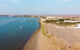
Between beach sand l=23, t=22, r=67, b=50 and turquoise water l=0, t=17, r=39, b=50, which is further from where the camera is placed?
turquoise water l=0, t=17, r=39, b=50

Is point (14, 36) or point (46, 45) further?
point (14, 36)

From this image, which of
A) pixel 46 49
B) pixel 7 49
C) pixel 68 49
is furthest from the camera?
pixel 7 49

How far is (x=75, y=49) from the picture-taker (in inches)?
673

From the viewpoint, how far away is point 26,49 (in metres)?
19.4

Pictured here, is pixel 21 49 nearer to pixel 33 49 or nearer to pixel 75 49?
pixel 33 49

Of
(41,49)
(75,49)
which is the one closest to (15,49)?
(41,49)

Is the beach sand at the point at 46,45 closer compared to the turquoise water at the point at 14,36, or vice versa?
the beach sand at the point at 46,45

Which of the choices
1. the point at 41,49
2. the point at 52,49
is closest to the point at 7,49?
the point at 41,49

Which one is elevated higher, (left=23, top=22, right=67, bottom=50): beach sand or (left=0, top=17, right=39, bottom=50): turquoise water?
(left=23, top=22, right=67, bottom=50): beach sand

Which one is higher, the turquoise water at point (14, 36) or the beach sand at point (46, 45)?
the beach sand at point (46, 45)

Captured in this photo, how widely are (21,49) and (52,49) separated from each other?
4543 millimetres

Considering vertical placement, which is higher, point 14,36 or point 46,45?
point 46,45

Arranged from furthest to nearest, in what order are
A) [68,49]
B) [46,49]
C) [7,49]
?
1. [7,49]
2. [46,49]
3. [68,49]

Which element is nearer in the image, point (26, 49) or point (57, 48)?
point (57, 48)
